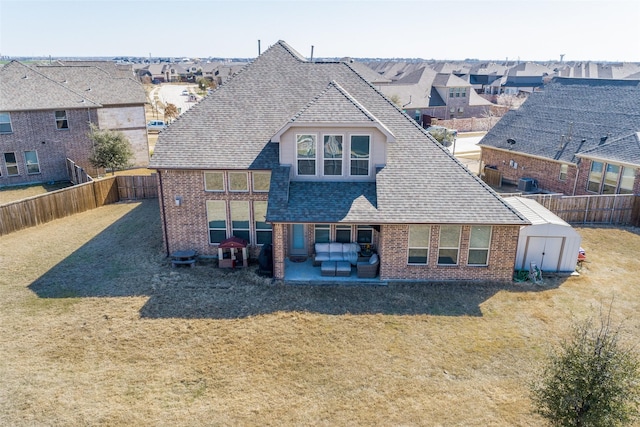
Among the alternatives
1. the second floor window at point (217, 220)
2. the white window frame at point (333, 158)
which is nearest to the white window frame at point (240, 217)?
the second floor window at point (217, 220)

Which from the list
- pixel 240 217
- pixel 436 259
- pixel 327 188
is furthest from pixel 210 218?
pixel 436 259

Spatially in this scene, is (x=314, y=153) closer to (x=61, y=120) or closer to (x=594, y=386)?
(x=594, y=386)

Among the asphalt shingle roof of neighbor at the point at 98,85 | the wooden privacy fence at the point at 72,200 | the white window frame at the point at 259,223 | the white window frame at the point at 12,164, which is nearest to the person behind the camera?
the white window frame at the point at 259,223

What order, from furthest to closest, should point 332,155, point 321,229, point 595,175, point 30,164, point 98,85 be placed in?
point 98,85, point 30,164, point 595,175, point 321,229, point 332,155

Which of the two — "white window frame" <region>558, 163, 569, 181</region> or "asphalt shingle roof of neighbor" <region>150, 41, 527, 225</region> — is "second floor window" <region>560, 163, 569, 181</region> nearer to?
"white window frame" <region>558, 163, 569, 181</region>

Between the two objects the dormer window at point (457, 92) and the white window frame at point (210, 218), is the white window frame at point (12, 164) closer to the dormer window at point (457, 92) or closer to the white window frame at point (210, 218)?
the white window frame at point (210, 218)

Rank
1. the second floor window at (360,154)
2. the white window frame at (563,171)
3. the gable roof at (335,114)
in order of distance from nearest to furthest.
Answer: the gable roof at (335,114) < the second floor window at (360,154) < the white window frame at (563,171)
